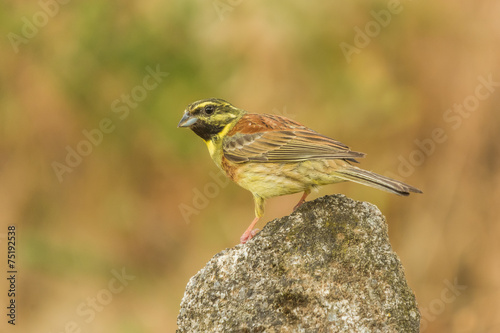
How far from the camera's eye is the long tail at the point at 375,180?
541 cm

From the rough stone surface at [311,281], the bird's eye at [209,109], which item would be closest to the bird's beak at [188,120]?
the bird's eye at [209,109]

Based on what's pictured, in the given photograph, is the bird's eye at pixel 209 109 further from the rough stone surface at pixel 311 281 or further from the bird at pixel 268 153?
the rough stone surface at pixel 311 281

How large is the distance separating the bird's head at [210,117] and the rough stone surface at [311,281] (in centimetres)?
141

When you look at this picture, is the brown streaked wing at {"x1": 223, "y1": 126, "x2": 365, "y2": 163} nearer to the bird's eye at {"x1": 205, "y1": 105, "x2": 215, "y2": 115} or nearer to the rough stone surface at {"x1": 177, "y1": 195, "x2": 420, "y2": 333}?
the bird's eye at {"x1": 205, "y1": 105, "x2": 215, "y2": 115}

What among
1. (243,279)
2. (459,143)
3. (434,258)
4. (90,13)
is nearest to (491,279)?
(434,258)

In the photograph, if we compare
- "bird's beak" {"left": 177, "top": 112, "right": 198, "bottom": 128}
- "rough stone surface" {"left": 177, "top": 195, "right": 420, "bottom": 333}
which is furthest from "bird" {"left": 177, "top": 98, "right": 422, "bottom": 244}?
"rough stone surface" {"left": 177, "top": 195, "right": 420, "bottom": 333}

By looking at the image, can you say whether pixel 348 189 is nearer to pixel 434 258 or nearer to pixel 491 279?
pixel 434 258

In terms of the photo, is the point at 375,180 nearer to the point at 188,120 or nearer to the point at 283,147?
the point at 283,147

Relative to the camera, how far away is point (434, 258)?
9305 mm

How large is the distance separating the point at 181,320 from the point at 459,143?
518 cm

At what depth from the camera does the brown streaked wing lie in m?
6.03

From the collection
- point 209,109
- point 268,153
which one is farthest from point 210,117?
point 268,153

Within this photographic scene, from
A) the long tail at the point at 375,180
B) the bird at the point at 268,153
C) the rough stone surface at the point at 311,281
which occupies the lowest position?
the rough stone surface at the point at 311,281

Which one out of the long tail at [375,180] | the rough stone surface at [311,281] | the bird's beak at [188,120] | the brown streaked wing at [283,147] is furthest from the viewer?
the bird's beak at [188,120]
